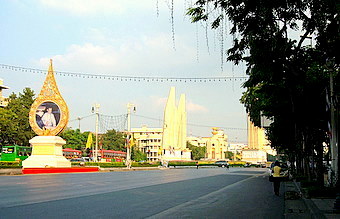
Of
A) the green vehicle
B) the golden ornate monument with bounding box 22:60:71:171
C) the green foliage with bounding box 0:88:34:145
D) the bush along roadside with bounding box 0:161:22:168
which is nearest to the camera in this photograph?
the bush along roadside with bounding box 0:161:22:168

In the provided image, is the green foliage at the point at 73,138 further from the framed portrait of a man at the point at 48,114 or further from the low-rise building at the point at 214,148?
the low-rise building at the point at 214,148

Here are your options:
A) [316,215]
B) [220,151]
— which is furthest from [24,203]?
[220,151]

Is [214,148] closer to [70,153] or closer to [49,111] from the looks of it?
[70,153]

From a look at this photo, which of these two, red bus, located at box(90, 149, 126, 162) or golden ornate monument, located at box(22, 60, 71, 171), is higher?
golden ornate monument, located at box(22, 60, 71, 171)

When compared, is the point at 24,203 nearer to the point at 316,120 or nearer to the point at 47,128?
the point at 316,120

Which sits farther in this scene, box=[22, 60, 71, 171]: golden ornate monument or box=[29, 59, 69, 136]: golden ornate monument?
box=[29, 59, 69, 136]: golden ornate monument

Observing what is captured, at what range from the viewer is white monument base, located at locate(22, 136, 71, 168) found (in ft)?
171

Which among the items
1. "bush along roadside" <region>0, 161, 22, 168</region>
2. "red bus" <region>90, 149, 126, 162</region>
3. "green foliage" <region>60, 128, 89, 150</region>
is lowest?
"bush along roadside" <region>0, 161, 22, 168</region>

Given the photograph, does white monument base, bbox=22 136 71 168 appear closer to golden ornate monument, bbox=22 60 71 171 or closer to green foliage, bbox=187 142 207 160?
golden ornate monument, bbox=22 60 71 171

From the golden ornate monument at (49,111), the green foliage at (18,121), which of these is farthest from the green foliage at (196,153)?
the golden ornate monument at (49,111)

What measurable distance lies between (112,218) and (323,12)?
6.26 m

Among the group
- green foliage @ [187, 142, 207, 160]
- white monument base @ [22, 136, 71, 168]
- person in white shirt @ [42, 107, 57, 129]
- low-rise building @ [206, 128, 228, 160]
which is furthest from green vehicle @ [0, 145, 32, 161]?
low-rise building @ [206, 128, 228, 160]

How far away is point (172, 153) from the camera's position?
104m

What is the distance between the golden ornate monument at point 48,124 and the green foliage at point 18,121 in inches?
594
